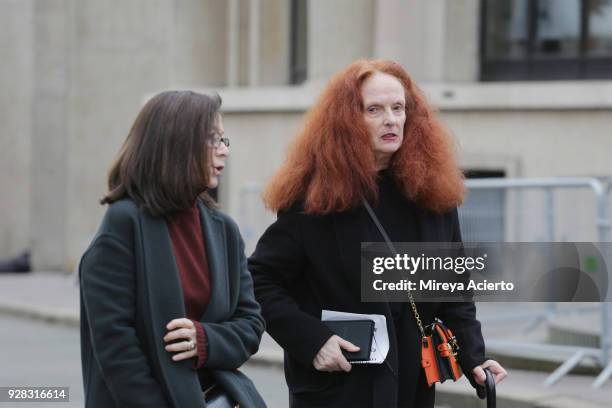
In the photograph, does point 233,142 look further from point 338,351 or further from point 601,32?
point 338,351

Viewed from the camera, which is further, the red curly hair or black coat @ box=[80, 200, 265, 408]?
the red curly hair

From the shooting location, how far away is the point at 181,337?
363 centimetres

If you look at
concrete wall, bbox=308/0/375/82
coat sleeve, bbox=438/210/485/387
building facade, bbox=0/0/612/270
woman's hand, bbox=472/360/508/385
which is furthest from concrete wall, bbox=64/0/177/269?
woman's hand, bbox=472/360/508/385

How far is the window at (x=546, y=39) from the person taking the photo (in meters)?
17.3

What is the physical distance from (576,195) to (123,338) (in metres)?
7.51

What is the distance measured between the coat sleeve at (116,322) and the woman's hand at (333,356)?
78cm

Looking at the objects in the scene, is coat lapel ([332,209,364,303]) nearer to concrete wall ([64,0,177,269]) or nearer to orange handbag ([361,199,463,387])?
orange handbag ([361,199,463,387])

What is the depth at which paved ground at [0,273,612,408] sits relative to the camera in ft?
29.4

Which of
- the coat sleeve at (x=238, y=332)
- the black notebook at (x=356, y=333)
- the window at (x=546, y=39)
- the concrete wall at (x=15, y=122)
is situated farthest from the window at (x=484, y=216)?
the concrete wall at (x=15, y=122)

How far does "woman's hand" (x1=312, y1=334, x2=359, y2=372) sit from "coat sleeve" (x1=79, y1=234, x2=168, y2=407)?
78 cm

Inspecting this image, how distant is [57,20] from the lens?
2422cm

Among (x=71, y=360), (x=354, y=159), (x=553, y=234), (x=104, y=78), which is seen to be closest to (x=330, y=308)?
(x=354, y=159)

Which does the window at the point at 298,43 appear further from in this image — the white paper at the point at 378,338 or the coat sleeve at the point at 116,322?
the coat sleeve at the point at 116,322

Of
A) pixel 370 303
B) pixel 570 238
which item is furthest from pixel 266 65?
pixel 370 303
